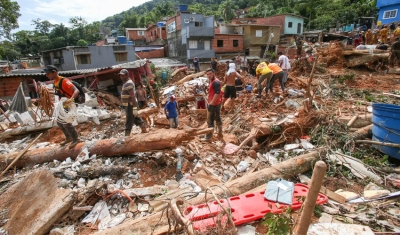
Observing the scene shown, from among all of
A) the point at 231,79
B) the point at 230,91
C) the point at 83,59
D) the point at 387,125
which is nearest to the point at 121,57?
the point at 83,59

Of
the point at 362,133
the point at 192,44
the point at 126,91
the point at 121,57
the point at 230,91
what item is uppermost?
the point at 192,44

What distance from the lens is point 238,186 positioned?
3141 millimetres

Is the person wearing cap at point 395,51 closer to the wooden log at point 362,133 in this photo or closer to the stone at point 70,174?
the wooden log at point 362,133

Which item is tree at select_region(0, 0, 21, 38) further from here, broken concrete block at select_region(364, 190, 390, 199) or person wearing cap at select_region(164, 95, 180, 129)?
broken concrete block at select_region(364, 190, 390, 199)

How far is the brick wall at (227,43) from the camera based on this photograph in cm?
2648

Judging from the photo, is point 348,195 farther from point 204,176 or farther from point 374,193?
point 204,176

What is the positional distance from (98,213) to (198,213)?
158 centimetres

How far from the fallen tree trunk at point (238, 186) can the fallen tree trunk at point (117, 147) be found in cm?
134

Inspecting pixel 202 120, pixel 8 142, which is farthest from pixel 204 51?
pixel 8 142

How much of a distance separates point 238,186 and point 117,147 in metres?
2.58

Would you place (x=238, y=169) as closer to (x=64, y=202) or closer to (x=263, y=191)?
(x=263, y=191)

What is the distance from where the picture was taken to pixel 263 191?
292 centimetres

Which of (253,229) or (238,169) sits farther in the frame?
(238,169)

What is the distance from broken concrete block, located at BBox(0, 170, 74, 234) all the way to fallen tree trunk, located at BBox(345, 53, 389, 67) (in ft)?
42.4
